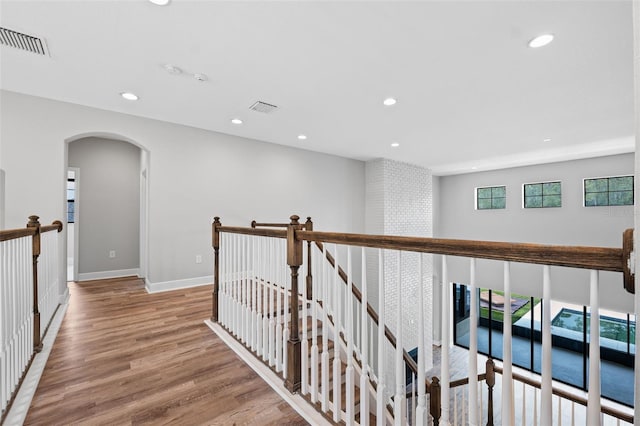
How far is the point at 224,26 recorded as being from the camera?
2229 mm

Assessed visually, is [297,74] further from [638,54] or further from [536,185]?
[536,185]

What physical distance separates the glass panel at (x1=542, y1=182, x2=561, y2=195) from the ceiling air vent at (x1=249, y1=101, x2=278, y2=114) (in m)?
7.19

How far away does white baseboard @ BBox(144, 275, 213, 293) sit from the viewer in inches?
164

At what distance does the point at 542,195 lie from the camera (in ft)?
23.8

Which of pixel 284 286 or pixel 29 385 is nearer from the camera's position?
pixel 29 385

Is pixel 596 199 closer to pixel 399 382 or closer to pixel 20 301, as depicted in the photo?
pixel 399 382

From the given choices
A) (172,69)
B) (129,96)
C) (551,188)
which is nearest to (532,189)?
(551,188)

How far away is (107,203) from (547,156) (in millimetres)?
9122

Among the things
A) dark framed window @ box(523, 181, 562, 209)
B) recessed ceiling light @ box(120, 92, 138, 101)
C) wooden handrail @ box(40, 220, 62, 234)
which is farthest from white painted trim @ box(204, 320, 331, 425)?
dark framed window @ box(523, 181, 562, 209)

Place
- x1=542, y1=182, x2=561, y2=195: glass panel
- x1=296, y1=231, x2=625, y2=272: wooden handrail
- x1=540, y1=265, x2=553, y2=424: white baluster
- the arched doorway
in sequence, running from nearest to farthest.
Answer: x1=296, y1=231, x2=625, y2=272: wooden handrail
x1=540, y1=265, x2=553, y2=424: white baluster
the arched doorway
x1=542, y1=182, x2=561, y2=195: glass panel

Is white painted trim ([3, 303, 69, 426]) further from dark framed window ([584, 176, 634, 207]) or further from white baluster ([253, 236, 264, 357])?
dark framed window ([584, 176, 634, 207])

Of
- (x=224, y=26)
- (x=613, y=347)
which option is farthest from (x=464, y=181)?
(x=224, y=26)

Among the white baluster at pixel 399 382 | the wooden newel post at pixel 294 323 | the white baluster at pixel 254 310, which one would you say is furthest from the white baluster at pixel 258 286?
the white baluster at pixel 399 382

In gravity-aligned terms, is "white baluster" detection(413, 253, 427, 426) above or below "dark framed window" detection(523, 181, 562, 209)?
below
